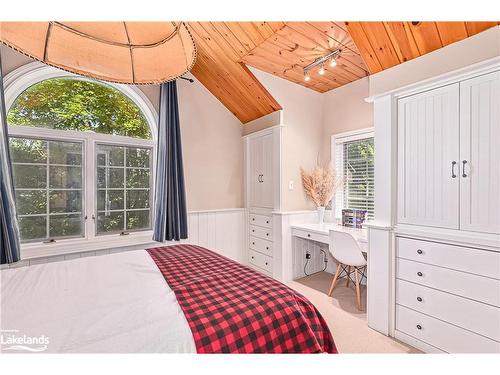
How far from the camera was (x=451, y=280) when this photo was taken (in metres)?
1.59

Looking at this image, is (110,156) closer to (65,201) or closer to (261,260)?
(65,201)

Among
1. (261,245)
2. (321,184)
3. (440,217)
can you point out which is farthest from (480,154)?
(261,245)

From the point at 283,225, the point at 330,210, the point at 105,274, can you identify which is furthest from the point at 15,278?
the point at 330,210

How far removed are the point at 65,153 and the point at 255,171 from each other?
88.1 inches

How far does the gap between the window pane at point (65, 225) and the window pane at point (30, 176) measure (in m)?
0.35

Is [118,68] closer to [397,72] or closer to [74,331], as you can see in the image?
[74,331]

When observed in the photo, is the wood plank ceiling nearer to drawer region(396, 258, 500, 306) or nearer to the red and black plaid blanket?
drawer region(396, 258, 500, 306)

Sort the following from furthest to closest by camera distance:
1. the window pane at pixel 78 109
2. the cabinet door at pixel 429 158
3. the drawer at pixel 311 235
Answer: the drawer at pixel 311 235 → the window pane at pixel 78 109 → the cabinet door at pixel 429 158

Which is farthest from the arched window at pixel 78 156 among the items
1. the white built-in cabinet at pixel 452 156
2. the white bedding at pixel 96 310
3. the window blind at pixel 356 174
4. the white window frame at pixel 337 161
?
the white built-in cabinet at pixel 452 156

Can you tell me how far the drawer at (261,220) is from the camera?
10.7ft

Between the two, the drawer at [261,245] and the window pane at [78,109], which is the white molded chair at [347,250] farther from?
the window pane at [78,109]

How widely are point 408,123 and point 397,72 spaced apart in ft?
1.35

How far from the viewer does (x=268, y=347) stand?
99 centimetres

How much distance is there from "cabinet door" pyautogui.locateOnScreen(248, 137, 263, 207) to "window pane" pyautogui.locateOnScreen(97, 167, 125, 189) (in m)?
1.69
